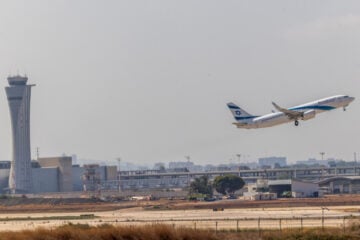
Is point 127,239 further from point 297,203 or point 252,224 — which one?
point 297,203

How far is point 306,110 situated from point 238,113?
13.1m

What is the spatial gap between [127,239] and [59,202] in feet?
399

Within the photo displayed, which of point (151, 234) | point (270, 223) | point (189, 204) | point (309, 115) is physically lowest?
point (270, 223)

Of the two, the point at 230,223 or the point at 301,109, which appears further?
the point at 301,109

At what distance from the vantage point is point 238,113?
14300 centimetres

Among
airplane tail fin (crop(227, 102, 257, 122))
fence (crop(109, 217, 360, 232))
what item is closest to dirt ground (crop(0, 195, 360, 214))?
airplane tail fin (crop(227, 102, 257, 122))

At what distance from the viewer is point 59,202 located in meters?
195

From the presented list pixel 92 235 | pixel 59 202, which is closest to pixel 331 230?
pixel 92 235

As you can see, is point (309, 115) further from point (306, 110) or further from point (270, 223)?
point (270, 223)

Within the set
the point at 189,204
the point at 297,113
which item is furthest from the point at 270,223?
the point at 189,204

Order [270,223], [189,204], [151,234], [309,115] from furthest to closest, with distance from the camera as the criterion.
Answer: [189,204] → [309,115] → [270,223] → [151,234]

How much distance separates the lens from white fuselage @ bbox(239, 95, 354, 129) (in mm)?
133250

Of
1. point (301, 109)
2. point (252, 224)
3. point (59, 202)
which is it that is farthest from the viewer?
point (59, 202)

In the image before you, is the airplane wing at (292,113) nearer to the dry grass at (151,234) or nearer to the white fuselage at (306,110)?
the white fuselage at (306,110)
